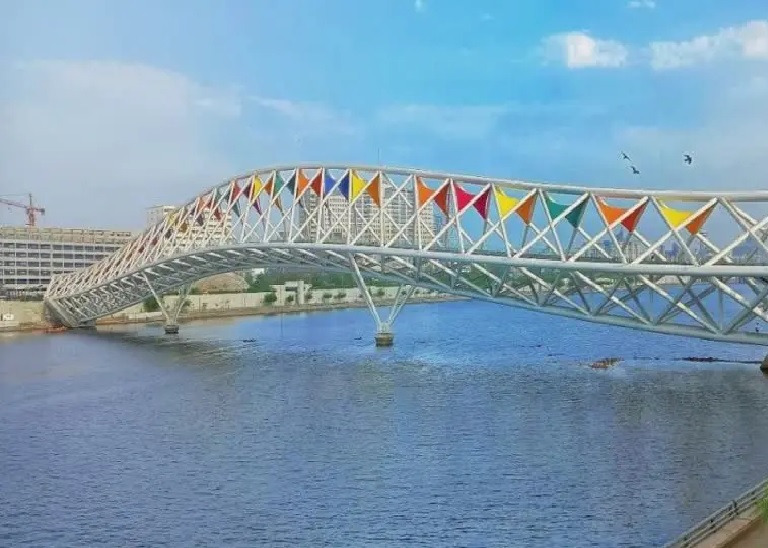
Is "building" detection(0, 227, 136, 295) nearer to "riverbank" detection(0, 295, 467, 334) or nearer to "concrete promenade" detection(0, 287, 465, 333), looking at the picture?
"concrete promenade" detection(0, 287, 465, 333)

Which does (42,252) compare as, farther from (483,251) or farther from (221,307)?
(483,251)

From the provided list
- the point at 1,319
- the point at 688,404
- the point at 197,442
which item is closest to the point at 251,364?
the point at 197,442

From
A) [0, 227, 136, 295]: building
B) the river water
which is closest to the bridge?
the river water

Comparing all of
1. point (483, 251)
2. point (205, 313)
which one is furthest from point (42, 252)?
point (483, 251)

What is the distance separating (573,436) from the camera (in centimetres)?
3059

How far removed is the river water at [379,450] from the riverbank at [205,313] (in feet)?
126

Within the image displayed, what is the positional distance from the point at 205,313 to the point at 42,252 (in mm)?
54778

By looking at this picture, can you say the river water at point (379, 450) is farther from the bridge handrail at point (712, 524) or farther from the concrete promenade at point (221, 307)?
the concrete promenade at point (221, 307)

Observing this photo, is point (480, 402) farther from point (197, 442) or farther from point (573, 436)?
point (197, 442)

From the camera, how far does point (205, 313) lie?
115 metres

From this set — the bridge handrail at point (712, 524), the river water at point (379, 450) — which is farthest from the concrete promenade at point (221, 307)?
the bridge handrail at point (712, 524)

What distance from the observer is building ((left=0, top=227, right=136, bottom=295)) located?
151 m

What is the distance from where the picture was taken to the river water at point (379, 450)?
22.0 metres

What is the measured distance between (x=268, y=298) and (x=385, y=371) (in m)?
80.5
